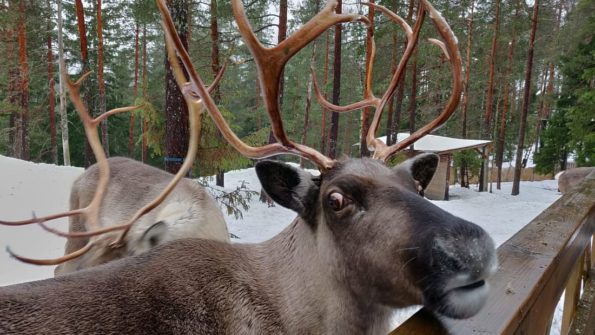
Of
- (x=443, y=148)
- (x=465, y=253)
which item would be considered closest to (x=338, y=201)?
(x=465, y=253)

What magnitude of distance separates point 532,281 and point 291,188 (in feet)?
3.52

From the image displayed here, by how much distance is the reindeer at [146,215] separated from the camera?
121 inches

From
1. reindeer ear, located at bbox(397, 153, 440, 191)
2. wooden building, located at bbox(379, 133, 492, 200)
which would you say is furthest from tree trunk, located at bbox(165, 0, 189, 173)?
wooden building, located at bbox(379, 133, 492, 200)

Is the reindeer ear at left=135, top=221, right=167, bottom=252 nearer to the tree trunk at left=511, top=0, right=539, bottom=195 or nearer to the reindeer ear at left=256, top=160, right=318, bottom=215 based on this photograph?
the reindeer ear at left=256, top=160, right=318, bottom=215

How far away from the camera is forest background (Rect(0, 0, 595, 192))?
12281 mm

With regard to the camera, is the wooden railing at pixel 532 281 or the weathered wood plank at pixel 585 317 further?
the weathered wood plank at pixel 585 317

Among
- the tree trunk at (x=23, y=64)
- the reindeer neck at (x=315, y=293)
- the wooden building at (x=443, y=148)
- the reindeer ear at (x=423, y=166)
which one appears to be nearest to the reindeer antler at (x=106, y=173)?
the reindeer neck at (x=315, y=293)

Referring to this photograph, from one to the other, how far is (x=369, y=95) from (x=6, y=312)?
2400 millimetres

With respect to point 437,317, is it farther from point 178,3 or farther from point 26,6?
point 26,6

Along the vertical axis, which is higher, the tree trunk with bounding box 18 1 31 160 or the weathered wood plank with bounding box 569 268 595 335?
the tree trunk with bounding box 18 1 31 160

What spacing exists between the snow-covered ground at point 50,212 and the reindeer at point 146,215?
2555mm

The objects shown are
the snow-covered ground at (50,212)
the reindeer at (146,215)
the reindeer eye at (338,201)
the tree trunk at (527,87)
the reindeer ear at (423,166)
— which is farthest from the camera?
the tree trunk at (527,87)

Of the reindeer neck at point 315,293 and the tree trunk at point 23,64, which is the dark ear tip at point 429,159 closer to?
the reindeer neck at point 315,293

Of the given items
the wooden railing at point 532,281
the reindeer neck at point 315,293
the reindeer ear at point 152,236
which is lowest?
the reindeer ear at point 152,236
